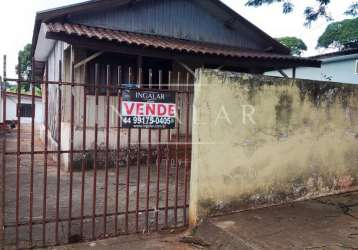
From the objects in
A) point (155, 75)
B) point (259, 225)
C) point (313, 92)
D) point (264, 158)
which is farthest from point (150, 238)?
point (155, 75)

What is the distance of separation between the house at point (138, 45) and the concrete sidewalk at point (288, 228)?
11.8 feet

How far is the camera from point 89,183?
22.4 feet

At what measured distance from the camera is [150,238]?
12.8 ft

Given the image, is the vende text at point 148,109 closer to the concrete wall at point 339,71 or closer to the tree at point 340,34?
the concrete wall at point 339,71

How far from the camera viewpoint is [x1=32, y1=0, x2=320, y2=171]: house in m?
7.82

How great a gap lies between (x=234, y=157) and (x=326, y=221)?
137 centimetres

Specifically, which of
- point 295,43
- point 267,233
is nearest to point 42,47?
point 267,233

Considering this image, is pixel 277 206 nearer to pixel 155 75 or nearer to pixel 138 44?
pixel 138 44

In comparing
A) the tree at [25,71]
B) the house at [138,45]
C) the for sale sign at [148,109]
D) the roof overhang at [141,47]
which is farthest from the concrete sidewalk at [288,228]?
the roof overhang at [141,47]

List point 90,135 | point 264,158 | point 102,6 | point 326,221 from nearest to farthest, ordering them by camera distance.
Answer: point 326,221 < point 264,158 < point 90,135 < point 102,6

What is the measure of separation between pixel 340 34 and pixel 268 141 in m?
26.5

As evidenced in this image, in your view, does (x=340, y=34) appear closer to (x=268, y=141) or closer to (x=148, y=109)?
(x=268, y=141)

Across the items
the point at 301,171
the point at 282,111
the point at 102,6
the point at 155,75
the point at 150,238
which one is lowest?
the point at 150,238

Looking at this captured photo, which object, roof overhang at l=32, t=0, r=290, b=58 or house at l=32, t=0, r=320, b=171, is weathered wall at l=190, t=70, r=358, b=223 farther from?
roof overhang at l=32, t=0, r=290, b=58
